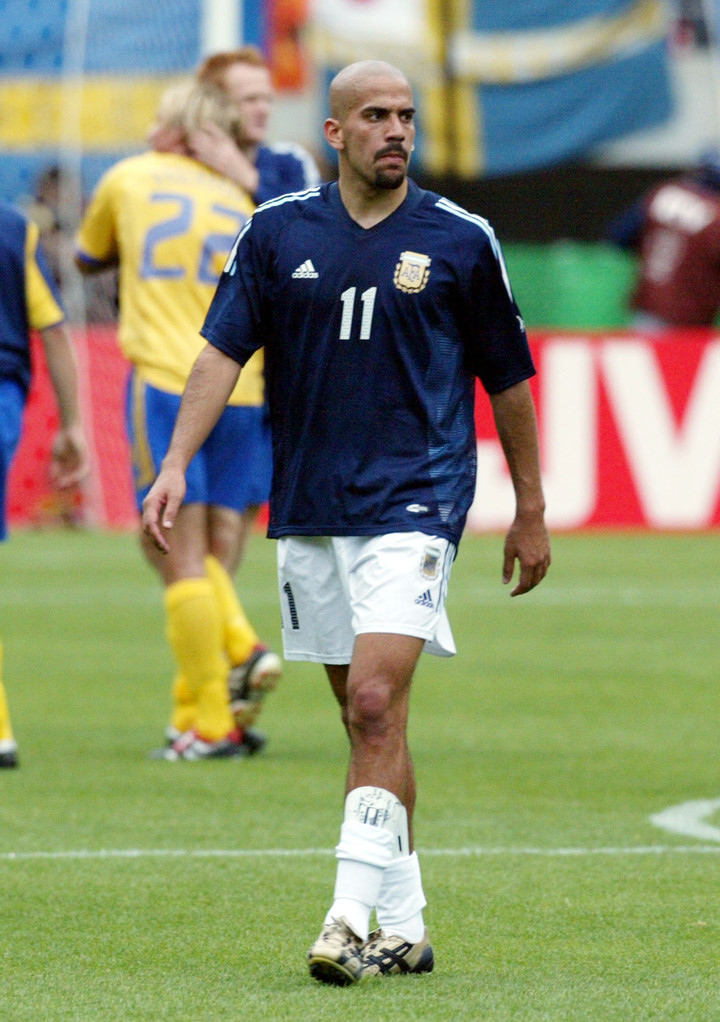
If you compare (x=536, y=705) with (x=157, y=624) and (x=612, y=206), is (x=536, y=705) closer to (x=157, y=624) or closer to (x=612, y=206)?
(x=157, y=624)

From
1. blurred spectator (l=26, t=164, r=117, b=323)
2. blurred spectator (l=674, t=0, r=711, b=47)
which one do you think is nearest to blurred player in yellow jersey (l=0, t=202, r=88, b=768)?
blurred spectator (l=26, t=164, r=117, b=323)

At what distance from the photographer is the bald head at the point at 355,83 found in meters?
4.66

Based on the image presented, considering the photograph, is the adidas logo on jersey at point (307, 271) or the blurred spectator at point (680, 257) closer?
the adidas logo on jersey at point (307, 271)

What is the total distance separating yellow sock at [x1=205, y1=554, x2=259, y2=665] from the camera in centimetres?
786

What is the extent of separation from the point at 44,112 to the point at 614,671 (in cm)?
1140

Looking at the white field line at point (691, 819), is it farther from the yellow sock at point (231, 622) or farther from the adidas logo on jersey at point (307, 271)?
the adidas logo on jersey at point (307, 271)

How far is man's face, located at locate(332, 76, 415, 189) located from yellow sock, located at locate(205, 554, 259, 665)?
11.0 feet

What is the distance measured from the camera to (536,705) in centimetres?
897

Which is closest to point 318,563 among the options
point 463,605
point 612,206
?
point 463,605

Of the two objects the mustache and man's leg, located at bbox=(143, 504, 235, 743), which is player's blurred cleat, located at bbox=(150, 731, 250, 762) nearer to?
man's leg, located at bbox=(143, 504, 235, 743)

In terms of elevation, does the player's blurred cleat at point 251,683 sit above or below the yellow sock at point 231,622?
below

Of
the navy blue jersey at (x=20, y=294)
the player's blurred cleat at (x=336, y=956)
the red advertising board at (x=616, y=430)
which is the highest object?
the navy blue jersey at (x=20, y=294)

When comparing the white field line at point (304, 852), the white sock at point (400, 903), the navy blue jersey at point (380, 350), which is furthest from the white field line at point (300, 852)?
the navy blue jersey at point (380, 350)

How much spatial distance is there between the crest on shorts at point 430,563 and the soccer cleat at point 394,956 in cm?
76
